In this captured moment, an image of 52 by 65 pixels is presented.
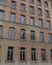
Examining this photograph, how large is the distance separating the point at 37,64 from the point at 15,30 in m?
6.97

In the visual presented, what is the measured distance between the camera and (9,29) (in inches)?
960

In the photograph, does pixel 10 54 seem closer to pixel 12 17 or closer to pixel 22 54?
pixel 22 54

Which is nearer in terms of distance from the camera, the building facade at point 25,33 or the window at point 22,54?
the building facade at point 25,33

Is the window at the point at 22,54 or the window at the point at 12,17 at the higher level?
the window at the point at 12,17

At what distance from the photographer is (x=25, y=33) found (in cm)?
2561

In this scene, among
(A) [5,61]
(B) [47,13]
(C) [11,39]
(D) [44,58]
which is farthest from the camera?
(B) [47,13]

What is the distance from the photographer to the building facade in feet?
76.8

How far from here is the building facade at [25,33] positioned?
76.8 ft

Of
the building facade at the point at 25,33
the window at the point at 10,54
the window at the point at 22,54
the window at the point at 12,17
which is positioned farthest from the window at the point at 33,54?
the window at the point at 12,17

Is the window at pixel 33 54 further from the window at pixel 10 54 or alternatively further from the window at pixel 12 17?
the window at pixel 12 17

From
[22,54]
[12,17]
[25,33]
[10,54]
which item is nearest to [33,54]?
[22,54]

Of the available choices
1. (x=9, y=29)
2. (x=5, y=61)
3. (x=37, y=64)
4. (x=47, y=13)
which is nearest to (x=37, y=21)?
(x=47, y=13)

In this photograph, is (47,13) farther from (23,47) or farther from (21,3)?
(23,47)

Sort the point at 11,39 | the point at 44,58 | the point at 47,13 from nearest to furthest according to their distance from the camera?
the point at 11,39 < the point at 44,58 < the point at 47,13
